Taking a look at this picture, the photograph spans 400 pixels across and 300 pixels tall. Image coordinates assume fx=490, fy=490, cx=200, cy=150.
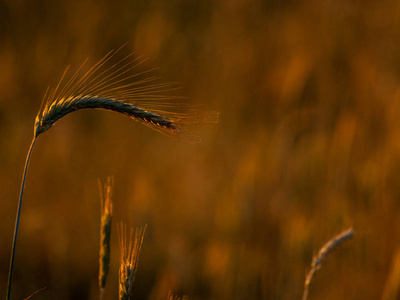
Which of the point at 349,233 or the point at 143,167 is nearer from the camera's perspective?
the point at 349,233

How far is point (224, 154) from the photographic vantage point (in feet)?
9.53

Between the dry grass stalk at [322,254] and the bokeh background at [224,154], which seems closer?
the dry grass stalk at [322,254]

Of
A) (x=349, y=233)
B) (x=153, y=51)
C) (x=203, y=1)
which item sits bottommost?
(x=349, y=233)

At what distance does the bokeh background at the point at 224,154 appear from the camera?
2166mm

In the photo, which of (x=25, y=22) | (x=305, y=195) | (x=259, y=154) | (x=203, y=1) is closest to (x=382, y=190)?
(x=305, y=195)

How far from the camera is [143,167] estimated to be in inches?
109

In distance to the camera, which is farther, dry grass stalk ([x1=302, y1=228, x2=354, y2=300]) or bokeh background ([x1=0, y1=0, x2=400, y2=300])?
bokeh background ([x1=0, y1=0, x2=400, y2=300])

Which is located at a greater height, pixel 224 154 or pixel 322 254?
pixel 224 154

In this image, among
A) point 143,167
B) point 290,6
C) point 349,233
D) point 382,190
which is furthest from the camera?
point 290,6

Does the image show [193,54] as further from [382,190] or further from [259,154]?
[382,190]

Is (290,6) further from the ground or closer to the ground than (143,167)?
further from the ground

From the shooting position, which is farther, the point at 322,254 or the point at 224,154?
the point at 224,154

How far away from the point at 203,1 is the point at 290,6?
68 cm

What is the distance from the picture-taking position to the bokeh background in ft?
7.11
